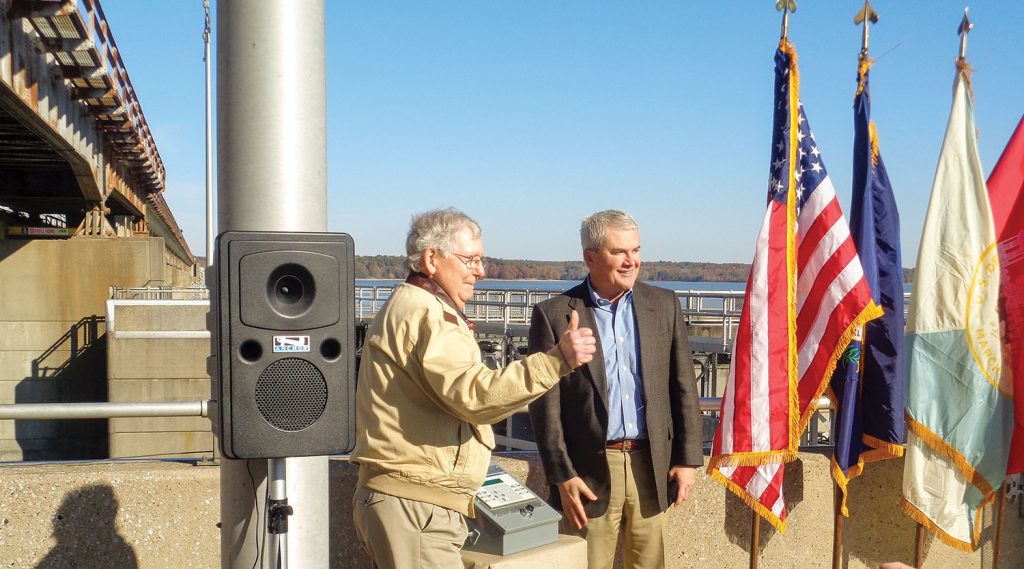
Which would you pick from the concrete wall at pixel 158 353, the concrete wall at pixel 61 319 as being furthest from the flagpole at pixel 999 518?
the concrete wall at pixel 61 319

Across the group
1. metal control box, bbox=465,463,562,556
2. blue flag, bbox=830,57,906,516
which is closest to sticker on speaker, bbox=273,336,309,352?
metal control box, bbox=465,463,562,556

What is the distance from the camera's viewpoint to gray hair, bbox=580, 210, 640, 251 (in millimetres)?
3830

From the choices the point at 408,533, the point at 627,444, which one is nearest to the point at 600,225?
the point at 627,444

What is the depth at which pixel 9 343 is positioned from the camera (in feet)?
63.1

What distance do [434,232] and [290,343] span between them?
65 centimetres

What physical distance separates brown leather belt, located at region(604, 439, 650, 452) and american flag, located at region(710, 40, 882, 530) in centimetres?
64

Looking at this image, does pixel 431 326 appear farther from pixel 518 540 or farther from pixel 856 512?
pixel 856 512

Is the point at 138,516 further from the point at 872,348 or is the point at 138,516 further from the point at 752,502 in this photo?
the point at 872,348

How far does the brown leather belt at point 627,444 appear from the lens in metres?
3.84

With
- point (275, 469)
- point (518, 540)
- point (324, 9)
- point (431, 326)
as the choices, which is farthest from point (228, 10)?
point (518, 540)

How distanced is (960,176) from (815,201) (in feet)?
2.49

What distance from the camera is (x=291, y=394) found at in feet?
8.62

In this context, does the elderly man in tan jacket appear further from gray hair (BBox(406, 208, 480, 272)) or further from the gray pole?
the gray pole

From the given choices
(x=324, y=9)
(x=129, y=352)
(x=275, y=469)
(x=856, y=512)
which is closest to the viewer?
(x=275, y=469)
